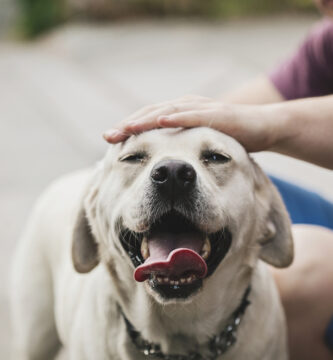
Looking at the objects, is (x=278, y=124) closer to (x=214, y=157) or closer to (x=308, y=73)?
(x=214, y=157)

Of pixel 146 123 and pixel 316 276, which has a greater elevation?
pixel 146 123

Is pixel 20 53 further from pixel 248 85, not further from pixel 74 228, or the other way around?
pixel 74 228

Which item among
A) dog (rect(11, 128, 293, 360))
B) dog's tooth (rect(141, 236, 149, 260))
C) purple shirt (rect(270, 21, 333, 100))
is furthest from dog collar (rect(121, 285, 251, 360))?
purple shirt (rect(270, 21, 333, 100))

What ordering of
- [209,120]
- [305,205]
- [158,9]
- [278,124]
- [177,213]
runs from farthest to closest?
[158,9] → [305,205] → [278,124] → [209,120] → [177,213]

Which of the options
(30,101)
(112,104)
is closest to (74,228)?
(112,104)

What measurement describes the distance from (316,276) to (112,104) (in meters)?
4.31

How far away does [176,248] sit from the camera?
188 centimetres

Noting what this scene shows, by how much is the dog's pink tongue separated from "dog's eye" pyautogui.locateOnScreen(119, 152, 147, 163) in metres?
0.29

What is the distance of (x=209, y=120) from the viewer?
6.64ft

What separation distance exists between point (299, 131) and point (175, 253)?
79cm

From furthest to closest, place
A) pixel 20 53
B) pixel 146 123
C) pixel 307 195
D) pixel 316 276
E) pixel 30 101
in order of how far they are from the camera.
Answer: pixel 20 53 < pixel 30 101 < pixel 307 195 < pixel 316 276 < pixel 146 123

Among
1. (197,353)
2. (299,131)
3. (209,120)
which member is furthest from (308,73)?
(197,353)

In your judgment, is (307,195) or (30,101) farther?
(30,101)

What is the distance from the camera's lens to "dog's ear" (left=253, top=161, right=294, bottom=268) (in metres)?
2.18
